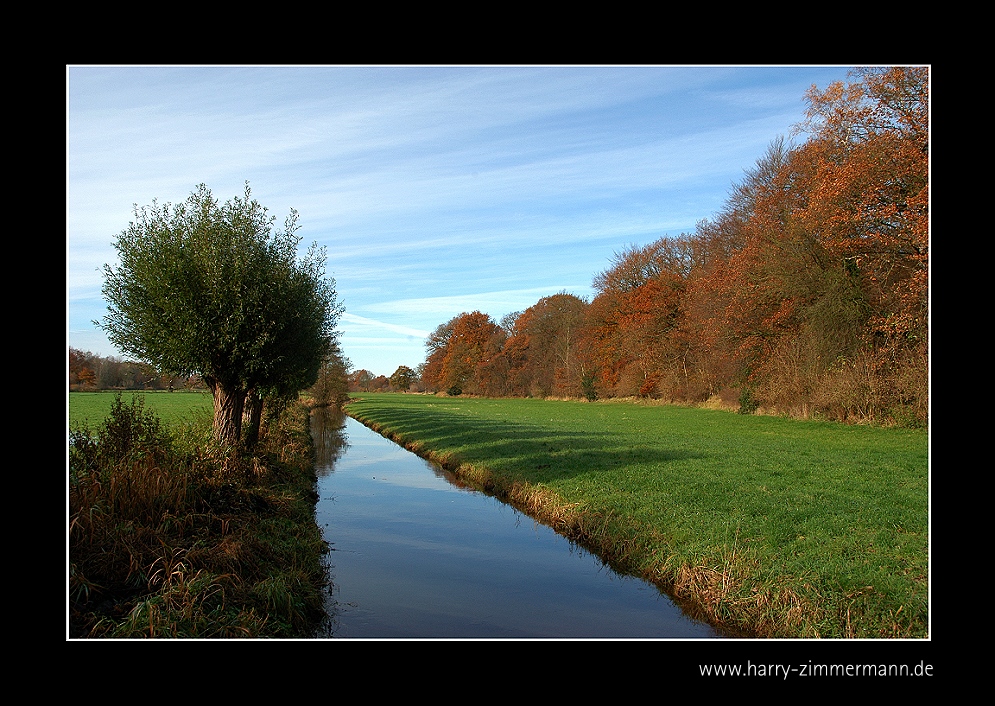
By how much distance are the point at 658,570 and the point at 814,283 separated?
23.6m

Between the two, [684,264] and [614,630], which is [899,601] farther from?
[684,264]

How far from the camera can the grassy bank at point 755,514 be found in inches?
297

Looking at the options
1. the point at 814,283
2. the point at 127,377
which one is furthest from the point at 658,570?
the point at 814,283

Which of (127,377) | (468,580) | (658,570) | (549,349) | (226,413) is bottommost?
(468,580)

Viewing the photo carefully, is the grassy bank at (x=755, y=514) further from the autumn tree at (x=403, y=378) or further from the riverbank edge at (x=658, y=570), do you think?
the autumn tree at (x=403, y=378)

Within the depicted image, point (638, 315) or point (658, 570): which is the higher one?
point (638, 315)

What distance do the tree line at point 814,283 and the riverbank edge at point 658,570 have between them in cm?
810

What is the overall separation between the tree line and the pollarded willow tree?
15.0 metres

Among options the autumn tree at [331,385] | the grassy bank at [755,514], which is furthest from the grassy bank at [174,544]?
the autumn tree at [331,385]

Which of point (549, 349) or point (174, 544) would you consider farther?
point (549, 349)

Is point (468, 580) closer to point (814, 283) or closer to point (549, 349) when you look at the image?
point (814, 283)

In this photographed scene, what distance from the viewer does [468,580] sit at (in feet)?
34.4

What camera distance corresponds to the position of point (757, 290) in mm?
32531
